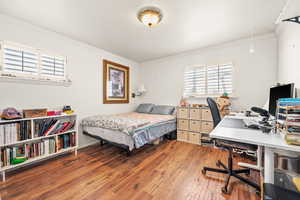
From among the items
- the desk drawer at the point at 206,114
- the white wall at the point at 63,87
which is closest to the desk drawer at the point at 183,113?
the desk drawer at the point at 206,114

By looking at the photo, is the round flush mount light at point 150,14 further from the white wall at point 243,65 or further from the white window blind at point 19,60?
the white window blind at point 19,60

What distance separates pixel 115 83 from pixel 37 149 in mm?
2344

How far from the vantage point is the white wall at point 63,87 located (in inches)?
78.6

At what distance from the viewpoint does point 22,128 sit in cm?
187

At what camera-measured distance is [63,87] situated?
8.51 ft

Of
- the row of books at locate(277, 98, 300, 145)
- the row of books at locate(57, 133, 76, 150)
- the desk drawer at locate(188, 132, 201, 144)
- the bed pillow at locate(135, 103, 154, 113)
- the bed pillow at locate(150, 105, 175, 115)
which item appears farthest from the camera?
the bed pillow at locate(135, 103, 154, 113)

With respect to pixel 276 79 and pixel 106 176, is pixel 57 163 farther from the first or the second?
pixel 276 79

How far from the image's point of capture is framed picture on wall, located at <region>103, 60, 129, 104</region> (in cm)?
345

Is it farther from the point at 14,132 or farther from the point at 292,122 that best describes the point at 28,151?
the point at 292,122

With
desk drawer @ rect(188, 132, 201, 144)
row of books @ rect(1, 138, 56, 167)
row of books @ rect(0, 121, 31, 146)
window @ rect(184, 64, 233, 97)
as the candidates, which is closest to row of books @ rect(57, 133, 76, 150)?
row of books @ rect(1, 138, 56, 167)

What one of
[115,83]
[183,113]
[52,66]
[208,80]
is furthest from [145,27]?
[183,113]

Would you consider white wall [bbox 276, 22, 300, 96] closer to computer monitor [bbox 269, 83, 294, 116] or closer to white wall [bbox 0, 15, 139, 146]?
computer monitor [bbox 269, 83, 294, 116]

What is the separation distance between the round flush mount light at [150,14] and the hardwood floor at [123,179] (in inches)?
96.6

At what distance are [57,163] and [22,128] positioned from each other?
831mm
